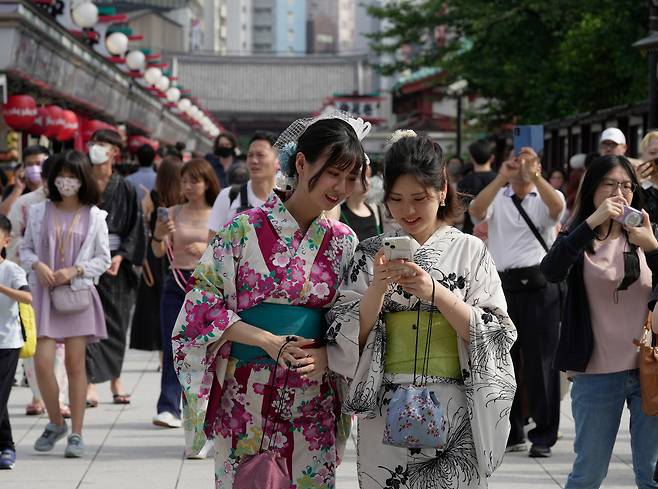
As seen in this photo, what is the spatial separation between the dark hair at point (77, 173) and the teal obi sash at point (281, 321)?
11.9 feet

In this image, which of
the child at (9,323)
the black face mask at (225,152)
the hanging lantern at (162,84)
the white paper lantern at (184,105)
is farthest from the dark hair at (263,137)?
the white paper lantern at (184,105)

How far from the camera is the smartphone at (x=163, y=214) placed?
8.58 m

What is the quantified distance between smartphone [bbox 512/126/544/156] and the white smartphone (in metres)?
3.41

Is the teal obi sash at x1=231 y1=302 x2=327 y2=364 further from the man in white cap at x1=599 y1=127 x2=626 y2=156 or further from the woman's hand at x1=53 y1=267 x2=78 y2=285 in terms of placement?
the man in white cap at x1=599 y1=127 x2=626 y2=156

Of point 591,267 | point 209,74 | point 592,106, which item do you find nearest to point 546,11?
point 592,106

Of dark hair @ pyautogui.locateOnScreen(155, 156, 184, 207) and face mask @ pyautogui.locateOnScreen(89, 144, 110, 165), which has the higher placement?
face mask @ pyautogui.locateOnScreen(89, 144, 110, 165)

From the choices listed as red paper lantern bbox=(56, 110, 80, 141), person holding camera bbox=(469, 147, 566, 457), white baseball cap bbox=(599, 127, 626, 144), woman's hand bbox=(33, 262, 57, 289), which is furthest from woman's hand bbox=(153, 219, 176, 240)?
red paper lantern bbox=(56, 110, 80, 141)

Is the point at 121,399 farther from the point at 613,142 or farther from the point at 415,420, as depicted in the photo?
the point at 415,420

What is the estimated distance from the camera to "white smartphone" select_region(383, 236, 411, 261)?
13.0ft

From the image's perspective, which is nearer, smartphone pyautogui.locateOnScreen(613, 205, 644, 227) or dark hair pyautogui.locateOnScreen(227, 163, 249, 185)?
smartphone pyautogui.locateOnScreen(613, 205, 644, 227)

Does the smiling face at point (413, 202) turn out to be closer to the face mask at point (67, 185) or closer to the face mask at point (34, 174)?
the face mask at point (67, 185)

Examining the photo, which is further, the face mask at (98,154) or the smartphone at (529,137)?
the face mask at (98,154)

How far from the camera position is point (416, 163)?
13.8 feet

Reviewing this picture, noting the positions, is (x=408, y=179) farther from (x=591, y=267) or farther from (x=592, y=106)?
(x=592, y=106)
